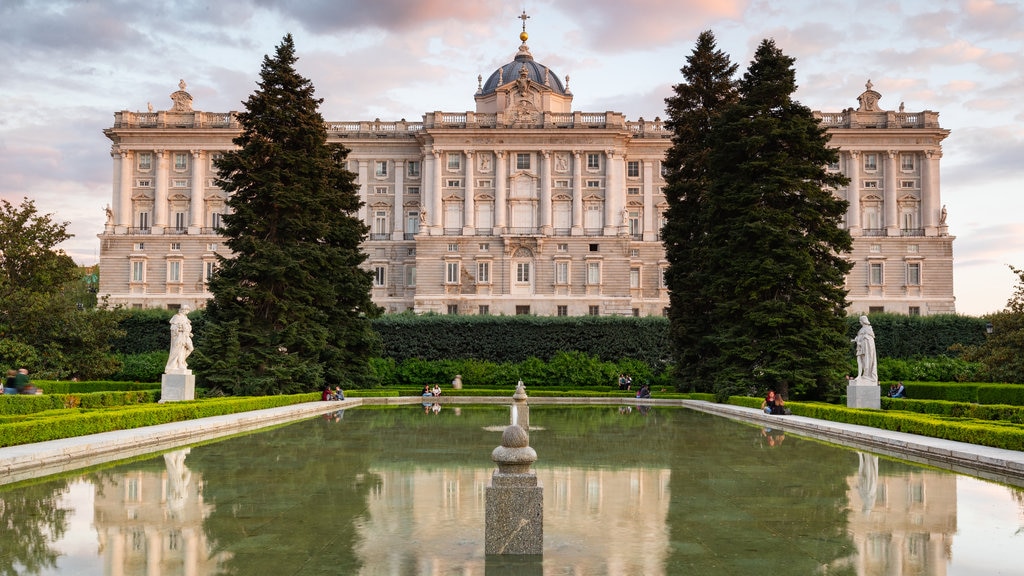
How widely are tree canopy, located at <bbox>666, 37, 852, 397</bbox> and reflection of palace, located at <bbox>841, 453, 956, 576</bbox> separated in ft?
50.7

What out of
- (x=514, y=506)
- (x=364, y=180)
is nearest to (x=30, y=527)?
(x=514, y=506)

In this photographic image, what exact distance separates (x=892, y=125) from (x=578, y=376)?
1626 inches

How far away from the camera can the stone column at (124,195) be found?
2675 inches

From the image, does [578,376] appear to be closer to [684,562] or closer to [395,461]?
[395,461]

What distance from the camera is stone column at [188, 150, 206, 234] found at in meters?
67.8

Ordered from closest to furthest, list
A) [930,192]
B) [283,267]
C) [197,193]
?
[283,267]
[930,192]
[197,193]

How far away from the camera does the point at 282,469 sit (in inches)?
487

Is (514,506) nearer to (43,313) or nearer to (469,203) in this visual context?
(43,313)

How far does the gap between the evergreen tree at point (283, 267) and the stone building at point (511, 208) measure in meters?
30.3

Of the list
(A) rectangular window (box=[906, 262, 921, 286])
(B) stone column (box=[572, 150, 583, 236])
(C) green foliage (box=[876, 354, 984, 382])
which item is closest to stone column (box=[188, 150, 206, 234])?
(B) stone column (box=[572, 150, 583, 236])

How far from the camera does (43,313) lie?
3209 centimetres

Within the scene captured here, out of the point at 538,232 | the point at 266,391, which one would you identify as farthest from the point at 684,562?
the point at 538,232

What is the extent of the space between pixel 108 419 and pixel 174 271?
53.4 metres

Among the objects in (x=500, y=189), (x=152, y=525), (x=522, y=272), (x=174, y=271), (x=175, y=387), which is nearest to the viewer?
(x=152, y=525)
